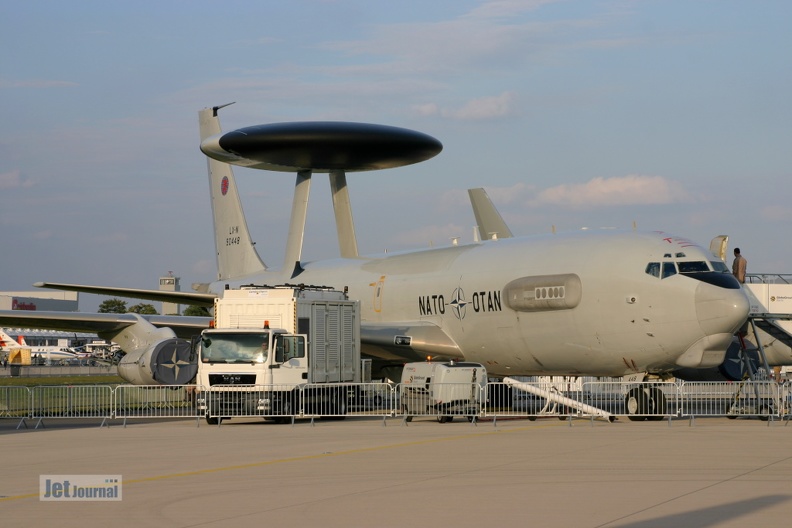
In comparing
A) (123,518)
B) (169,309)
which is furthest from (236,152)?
(169,309)

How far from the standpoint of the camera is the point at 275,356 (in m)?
26.2

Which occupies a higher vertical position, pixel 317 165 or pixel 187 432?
pixel 317 165

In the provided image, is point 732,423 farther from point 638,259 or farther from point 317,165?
point 317,165

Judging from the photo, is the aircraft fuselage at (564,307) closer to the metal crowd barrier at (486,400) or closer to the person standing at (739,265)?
the metal crowd barrier at (486,400)

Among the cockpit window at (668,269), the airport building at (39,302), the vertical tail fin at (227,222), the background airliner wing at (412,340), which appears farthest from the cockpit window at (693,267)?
the airport building at (39,302)

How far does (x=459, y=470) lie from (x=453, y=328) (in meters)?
17.4

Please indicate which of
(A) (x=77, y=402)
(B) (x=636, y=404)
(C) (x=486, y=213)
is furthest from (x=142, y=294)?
(C) (x=486, y=213)

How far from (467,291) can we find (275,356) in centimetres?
741

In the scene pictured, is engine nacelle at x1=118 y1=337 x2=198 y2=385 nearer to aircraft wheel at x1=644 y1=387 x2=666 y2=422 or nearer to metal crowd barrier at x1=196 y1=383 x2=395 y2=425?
metal crowd barrier at x1=196 y1=383 x2=395 y2=425

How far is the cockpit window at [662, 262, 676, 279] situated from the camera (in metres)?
26.0

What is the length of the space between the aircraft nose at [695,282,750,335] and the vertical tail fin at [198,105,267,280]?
80.7 feet

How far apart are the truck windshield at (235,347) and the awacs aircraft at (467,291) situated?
6879 millimetres

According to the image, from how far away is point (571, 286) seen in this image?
1085 inches

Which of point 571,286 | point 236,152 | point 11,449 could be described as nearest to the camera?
point 11,449
